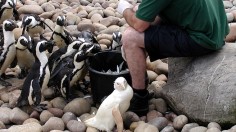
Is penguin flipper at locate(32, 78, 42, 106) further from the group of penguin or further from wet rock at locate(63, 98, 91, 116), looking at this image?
wet rock at locate(63, 98, 91, 116)

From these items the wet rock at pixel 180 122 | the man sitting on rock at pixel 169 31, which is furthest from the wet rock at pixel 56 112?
the wet rock at pixel 180 122

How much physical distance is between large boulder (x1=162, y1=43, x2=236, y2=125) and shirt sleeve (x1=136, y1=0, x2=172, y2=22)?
0.68 meters

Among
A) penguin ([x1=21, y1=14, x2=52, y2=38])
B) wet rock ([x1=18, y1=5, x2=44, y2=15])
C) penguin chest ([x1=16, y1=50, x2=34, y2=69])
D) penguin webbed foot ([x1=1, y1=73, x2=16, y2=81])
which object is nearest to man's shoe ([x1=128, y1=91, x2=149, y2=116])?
penguin chest ([x1=16, y1=50, x2=34, y2=69])

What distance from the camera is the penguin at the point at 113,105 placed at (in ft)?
14.4

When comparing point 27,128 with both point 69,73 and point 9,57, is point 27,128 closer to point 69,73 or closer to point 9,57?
point 69,73

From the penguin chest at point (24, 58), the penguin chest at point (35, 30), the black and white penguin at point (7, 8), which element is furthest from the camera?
the black and white penguin at point (7, 8)

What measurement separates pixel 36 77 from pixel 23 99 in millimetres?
244

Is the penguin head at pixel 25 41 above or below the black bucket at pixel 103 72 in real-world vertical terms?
above

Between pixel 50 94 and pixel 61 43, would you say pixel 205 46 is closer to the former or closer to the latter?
pixel 50 94

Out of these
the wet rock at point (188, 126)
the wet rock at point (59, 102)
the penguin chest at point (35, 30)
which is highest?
the penguin chest at point (35, 30)

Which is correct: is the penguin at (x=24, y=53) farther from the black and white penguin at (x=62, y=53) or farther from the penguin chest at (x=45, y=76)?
the penguin chest at (x=45, y=76)

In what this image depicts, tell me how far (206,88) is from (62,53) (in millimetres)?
1671

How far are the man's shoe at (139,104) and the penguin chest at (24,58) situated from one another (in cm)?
136

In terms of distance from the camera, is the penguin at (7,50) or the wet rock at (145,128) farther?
the penguin at (7,50)
